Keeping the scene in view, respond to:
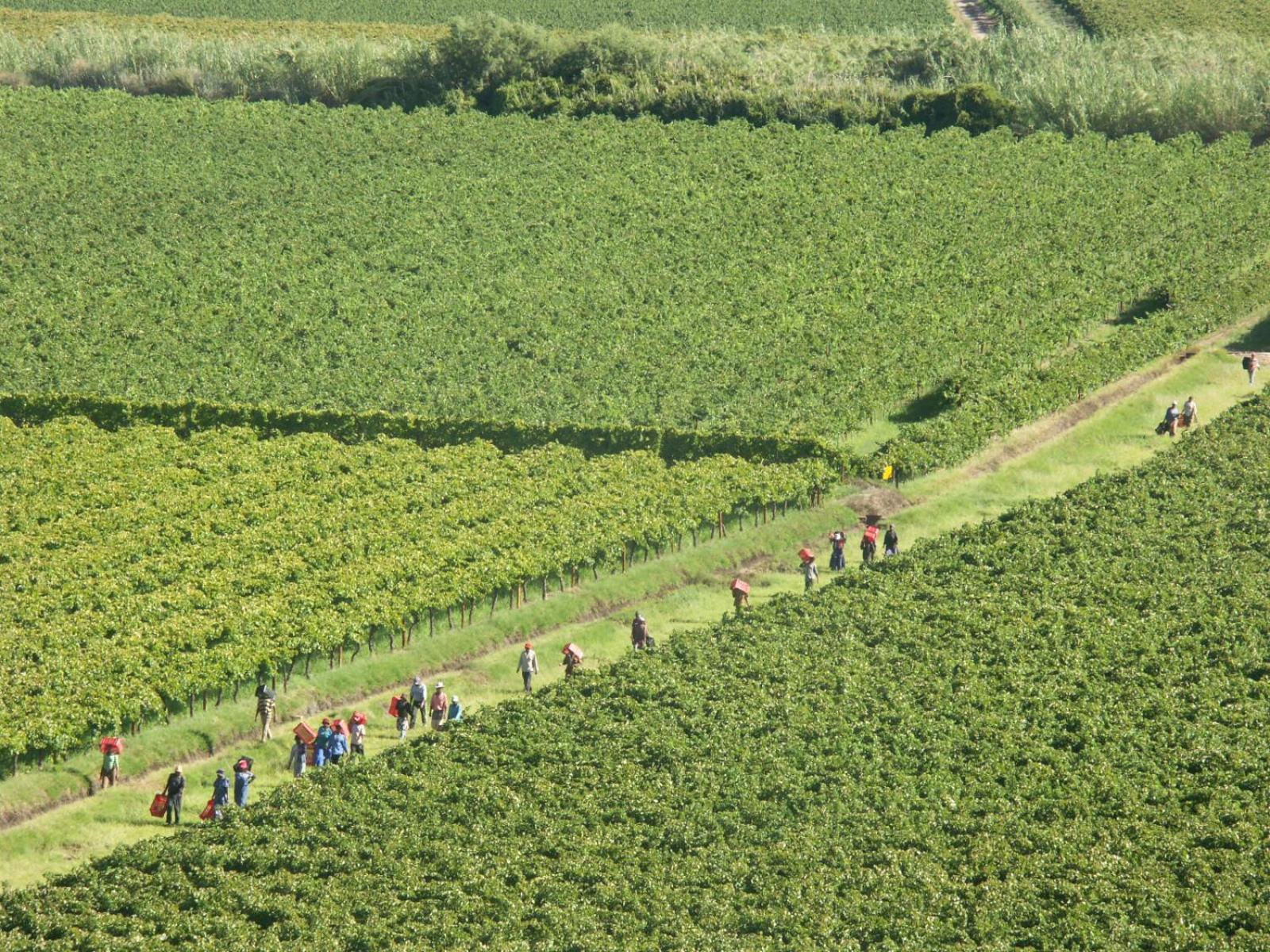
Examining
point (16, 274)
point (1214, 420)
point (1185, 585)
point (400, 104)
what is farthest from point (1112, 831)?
point (400, 104)

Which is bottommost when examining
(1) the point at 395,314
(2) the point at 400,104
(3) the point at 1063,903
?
(3) the point at 1063,903

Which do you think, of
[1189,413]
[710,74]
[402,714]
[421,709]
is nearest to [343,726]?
[402,714]

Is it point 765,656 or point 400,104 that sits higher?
point 400,104

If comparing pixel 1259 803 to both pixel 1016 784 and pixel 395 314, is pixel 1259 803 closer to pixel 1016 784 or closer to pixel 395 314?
pixel 1016 784

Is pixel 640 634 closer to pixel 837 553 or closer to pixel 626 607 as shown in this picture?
pixel 626 607

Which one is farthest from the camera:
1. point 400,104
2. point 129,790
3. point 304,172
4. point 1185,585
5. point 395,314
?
point 400,104

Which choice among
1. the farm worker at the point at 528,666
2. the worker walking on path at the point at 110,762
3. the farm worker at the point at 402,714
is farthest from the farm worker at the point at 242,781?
the farm worker at the point at 528,666

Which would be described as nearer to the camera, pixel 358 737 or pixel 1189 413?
pixel 358 737
